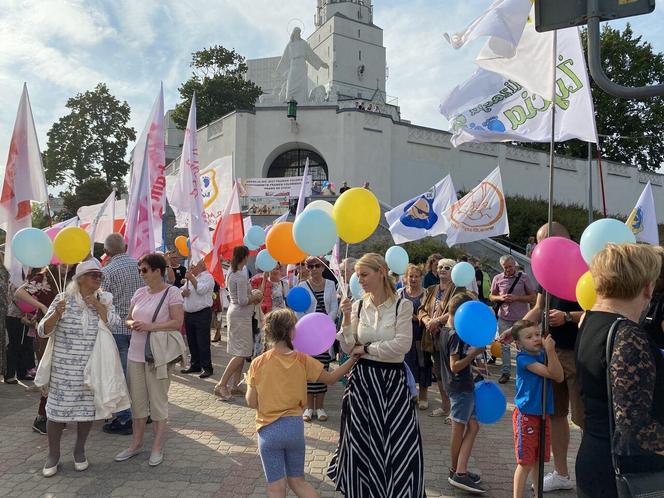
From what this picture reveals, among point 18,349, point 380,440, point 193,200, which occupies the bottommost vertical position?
point 18,349

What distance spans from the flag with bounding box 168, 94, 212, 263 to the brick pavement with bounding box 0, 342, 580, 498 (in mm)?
2097

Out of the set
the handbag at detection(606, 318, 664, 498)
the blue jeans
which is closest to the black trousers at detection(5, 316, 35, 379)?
the blue jeans

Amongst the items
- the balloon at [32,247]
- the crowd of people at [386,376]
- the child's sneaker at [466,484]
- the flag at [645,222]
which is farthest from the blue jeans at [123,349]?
the flag at [645,222]

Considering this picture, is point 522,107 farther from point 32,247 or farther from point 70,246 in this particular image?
point 32,247

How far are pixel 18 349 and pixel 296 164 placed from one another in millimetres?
22876

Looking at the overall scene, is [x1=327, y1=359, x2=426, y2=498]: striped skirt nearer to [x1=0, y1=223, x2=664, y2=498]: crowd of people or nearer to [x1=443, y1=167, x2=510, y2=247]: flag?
[x1=0, y1=223, x2=664, y2=498]: crowd of people

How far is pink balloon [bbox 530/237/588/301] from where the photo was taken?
134 inches

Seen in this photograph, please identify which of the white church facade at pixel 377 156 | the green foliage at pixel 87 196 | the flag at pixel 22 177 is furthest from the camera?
the green foliage at pixel 87 196

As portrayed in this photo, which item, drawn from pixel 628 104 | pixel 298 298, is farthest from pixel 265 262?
pixel 628 104

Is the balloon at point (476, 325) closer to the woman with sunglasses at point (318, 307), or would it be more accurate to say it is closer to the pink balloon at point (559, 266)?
the pink balloon at point (559, 266)

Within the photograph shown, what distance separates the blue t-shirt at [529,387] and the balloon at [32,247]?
14.2 feet

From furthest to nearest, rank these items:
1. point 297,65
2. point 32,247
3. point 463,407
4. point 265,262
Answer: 1. point 297,65
2. point 265,262
3. point 32,247
4. point 463,407

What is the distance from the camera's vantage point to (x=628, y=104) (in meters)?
35.2

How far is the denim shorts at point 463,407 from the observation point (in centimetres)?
408
